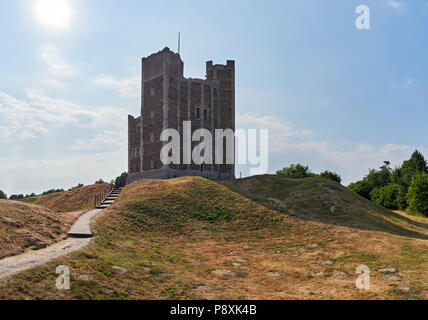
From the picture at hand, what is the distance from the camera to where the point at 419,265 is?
14.6 meters

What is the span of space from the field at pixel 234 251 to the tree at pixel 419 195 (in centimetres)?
2716

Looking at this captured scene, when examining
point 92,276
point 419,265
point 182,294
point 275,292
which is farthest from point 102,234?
point 419,265

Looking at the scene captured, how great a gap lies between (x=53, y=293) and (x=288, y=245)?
13792 mm

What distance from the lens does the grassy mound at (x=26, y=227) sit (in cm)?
1353

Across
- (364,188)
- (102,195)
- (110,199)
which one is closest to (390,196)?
(364,188)

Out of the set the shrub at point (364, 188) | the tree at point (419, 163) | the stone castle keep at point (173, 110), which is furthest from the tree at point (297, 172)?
the stone castle keep at point (173, 110)

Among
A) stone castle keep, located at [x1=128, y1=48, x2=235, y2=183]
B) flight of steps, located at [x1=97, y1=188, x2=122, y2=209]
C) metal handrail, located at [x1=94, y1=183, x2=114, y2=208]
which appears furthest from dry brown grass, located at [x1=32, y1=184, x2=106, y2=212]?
stone castle keep, located at [x1=128, y1=48, x2=235, y2=183]

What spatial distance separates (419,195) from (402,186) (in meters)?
10.9

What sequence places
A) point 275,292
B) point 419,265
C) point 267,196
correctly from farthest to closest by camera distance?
→ point 267,196 → point 419,265 → point 275,292

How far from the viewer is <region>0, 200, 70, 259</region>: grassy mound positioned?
13.5 metres

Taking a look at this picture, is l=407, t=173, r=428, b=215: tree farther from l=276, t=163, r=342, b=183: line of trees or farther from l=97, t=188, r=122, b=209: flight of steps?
l=97, t=188, r=122, b=209: flight of steps

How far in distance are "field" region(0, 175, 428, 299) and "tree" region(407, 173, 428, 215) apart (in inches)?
1069

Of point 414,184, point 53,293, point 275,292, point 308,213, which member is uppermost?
point 414,184
